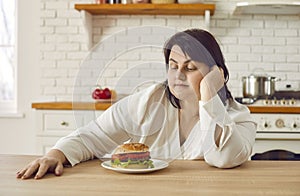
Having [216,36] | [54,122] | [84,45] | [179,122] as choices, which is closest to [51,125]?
[54,122]

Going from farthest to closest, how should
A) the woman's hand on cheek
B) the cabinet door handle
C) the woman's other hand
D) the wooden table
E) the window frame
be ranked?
1. the window frame
2. the cabinet door handle
3. the woman's hand on cheek
4. the woman's other hand
5. the wooden table

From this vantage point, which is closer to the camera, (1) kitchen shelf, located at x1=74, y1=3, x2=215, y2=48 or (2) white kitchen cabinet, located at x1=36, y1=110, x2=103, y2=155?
(2) white kitchen cabinet, located at x1=36, y1=110, x2=103, y2=155

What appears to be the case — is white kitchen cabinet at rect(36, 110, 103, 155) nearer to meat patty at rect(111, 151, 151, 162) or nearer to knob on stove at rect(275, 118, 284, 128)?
knob on stove at rect(275, 118, 284, 128)

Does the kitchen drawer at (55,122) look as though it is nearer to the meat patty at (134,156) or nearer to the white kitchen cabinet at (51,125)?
the white kitchen cabinet at (51,125)

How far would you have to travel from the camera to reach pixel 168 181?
121cm

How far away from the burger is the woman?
101 mm

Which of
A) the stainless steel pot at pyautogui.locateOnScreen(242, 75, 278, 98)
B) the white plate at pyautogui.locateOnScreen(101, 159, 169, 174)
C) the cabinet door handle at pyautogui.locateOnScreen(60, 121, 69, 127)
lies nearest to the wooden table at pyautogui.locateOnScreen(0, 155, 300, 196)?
the white plate at pyautogui.locateOnScreen(101, 159, 169, 174)

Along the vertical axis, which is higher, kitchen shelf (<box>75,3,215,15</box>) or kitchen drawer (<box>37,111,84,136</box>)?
kitchen shelf (<box>75,3,215,15</box>)

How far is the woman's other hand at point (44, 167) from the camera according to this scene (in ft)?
4.12

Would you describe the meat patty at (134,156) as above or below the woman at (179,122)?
below

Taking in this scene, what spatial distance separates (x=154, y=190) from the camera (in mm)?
1110

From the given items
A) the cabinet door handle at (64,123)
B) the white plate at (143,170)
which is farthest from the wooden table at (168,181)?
the cabinet door handle at (64,123)

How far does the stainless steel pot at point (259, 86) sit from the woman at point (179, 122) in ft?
5.70

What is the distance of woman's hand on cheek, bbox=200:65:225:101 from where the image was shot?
1.38 meters
